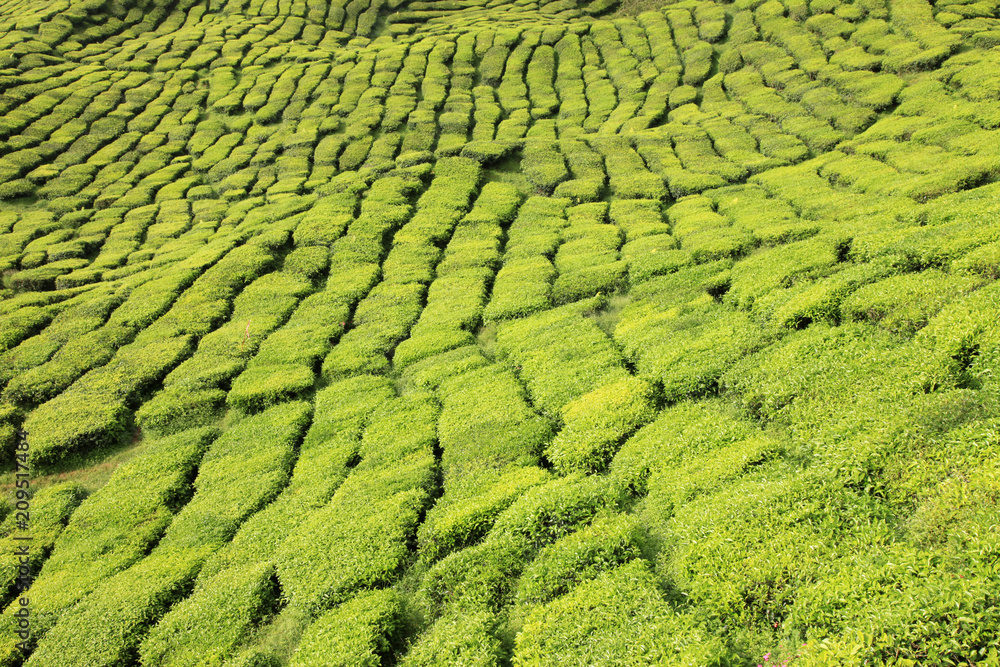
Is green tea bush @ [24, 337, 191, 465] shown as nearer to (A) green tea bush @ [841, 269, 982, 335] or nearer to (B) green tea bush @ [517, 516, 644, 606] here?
(B) green tea bush @ [517, 516, 644, 606]

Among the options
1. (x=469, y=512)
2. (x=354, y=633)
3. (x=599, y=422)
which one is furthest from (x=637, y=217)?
(x=354, y=633)

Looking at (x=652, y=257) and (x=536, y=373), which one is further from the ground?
(x=652, y=257)

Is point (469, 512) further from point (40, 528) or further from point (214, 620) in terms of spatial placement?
point (40, 528)

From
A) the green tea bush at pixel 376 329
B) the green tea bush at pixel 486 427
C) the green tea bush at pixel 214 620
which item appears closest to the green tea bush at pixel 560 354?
the green tea bush at pixel 486 427

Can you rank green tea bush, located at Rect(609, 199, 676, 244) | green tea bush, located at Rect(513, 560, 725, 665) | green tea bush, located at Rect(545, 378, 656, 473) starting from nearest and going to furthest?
green tea bush, located at Rect(513, 560, 725, 665)
green tea bush, located at Rect(545, 378, 656, 473)
green tea bush, located at Rect(609, 199, 676, 244)

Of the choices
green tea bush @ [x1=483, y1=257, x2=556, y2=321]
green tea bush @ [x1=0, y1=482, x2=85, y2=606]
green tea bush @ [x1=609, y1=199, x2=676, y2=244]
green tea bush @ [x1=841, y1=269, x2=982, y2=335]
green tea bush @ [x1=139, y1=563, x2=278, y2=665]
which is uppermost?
green tea bush @ [x1=841, y1=269, x2=982, y2=335]

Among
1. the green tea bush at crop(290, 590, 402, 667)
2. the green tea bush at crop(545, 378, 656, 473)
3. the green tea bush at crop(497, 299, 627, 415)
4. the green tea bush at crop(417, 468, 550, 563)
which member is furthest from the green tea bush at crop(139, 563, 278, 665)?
the green tea bush at crop(497, 299, 627, 415)

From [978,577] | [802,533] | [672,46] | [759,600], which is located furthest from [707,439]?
[672,46]

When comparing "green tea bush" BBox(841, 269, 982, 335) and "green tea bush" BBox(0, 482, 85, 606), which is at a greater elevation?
"green tea bush" BBox(841, 269, 982, 335)

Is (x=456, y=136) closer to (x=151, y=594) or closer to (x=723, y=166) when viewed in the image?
(x=723, y=166)
